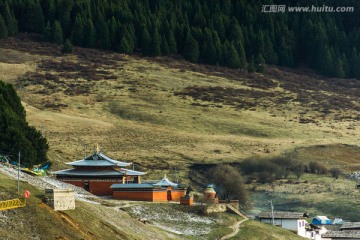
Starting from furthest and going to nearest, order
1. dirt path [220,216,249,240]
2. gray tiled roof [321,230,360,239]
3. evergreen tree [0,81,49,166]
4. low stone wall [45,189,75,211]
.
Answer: gray tiled roof [321,230,360,239] → evergreen tree [0,81,49,166] → dirt path [220,216,249,240] → low stone wall [45,189,75,211]

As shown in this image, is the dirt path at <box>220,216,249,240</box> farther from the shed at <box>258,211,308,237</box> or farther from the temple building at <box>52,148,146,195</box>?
the temple building at <box>52,148,146,195</box>

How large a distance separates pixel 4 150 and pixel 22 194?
1313 inches

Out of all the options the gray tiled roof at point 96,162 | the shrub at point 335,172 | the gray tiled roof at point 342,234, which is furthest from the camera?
the shrub at point 335,172

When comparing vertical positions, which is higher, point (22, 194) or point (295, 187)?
point (22, 194)

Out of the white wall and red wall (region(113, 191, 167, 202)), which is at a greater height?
red wall (region(113, 191, 167, 202))

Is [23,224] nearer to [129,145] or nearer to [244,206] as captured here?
[244,206]

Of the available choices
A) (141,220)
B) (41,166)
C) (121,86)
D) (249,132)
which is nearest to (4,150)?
(41,166)

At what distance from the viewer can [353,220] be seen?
391 ft

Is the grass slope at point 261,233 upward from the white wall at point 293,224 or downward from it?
upward

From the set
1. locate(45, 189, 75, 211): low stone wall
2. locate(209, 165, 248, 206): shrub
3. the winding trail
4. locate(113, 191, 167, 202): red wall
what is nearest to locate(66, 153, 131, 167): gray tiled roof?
locate(113, 191, 167, 202): red wall

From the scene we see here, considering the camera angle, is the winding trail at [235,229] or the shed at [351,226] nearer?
the winding trail at [235,229]

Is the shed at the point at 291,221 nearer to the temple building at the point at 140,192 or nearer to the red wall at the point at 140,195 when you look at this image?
the temple building at the point at 140,192

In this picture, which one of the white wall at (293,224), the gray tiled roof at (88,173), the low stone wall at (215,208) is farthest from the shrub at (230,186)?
the low stone wall at (215,208)

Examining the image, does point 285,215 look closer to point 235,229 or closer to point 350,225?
point 350,225
